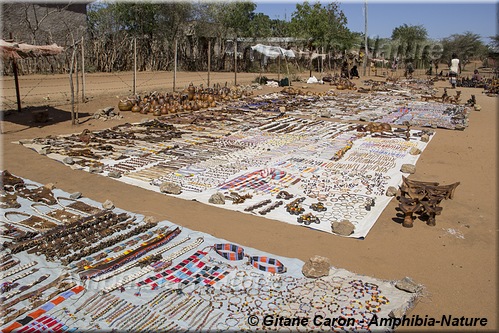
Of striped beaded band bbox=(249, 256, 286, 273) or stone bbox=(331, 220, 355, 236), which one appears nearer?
striped beaded band bbox=(249, 256, 286, 273)

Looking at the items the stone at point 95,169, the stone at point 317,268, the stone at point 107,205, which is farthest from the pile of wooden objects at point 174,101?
the stone at point 317,268

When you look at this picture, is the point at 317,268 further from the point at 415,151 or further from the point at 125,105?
the point at 125,105

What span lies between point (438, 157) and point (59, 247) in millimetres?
7280

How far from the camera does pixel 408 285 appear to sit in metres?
3.60

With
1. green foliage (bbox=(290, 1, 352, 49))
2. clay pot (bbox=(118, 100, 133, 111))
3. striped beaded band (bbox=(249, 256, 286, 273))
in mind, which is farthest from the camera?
green foliage (bbox=(290, 1, 352, 49))

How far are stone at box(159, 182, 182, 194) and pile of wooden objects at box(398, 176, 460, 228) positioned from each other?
3088mm

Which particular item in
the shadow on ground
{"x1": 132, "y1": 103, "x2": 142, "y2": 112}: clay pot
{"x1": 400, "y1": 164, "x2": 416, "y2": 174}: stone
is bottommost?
{"x1": 400, "y1": 164, "x2": 416, "y2": 174}: stone

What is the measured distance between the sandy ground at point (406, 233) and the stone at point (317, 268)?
0.41 metres

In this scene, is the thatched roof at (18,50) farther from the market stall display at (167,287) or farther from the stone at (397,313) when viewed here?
the stone at (397,313)

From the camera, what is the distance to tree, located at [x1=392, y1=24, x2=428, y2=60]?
3538cm

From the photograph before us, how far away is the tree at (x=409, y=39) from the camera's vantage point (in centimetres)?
3538

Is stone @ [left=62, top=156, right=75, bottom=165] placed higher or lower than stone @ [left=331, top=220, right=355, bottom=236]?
higher

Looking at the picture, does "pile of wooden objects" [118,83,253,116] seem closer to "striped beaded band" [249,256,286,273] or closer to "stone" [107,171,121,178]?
"stone" [107,171,121,178]

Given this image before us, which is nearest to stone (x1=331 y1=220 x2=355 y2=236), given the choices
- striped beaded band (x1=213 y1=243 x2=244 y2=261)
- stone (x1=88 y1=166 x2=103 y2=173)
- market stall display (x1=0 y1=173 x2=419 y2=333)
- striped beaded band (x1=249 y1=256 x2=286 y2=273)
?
market stall display (x1=0 y1=173 x2=419 y2=333)
